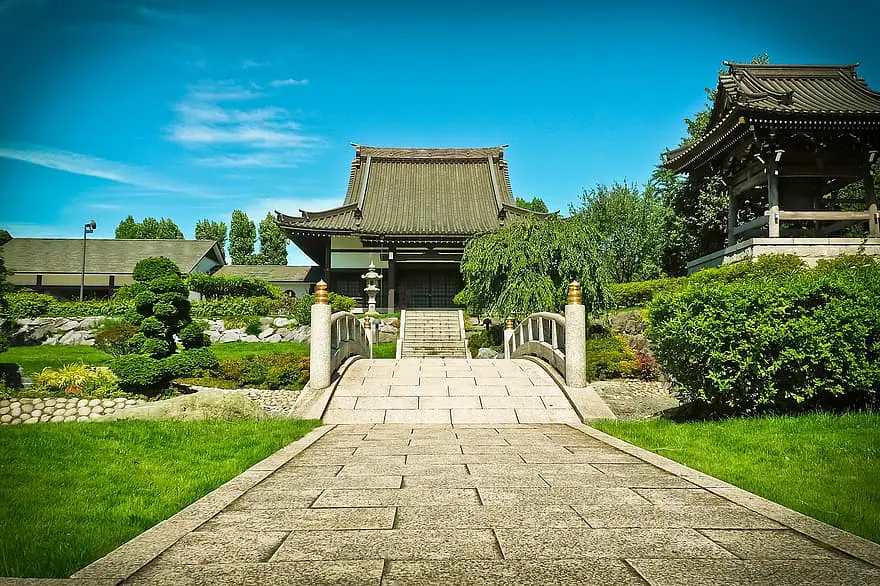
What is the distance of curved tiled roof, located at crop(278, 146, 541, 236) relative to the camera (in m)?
25.7

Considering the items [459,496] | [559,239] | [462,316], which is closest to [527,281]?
[559,239]

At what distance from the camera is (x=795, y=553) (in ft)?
9.58

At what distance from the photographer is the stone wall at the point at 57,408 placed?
10.3 metres

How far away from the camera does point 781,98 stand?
1445cm

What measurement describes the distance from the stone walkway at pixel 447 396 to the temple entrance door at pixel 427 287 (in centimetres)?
1438

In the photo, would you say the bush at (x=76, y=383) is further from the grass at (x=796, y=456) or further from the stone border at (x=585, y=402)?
the grass at (x=796, y=456)

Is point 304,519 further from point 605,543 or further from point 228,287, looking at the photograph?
point 228,287

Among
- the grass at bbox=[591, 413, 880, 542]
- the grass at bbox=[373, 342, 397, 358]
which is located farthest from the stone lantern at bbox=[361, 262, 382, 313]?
the grass at bbox=[591, 413, 880, 542]

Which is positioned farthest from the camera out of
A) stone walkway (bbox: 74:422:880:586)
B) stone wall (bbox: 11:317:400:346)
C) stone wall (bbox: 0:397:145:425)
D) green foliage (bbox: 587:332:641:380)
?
stone wall (bbox: 11:317:400:346)

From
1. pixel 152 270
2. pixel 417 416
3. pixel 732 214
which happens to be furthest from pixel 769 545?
pixel 732 214

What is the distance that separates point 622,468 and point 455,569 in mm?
2863

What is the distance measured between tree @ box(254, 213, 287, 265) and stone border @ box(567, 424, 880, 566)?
43.3 metres

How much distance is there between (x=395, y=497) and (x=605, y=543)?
1.52 meters

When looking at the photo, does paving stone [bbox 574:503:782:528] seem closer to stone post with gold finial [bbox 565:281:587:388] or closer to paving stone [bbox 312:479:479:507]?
paving stone [bbox 312:479:479:507]
